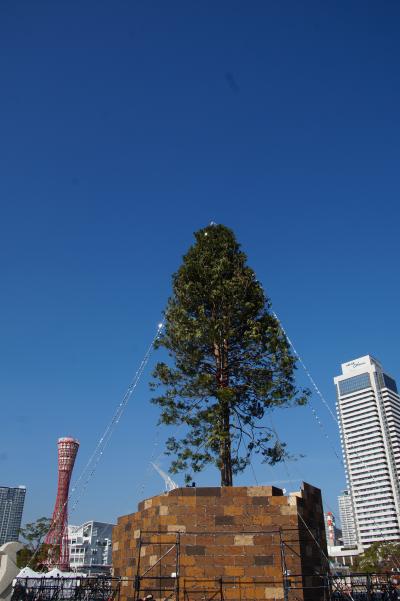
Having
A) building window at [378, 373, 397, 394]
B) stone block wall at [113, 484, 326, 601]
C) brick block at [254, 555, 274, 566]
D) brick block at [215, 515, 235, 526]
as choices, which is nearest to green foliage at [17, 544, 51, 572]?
stone block wall at [113, 484, 326, 601]

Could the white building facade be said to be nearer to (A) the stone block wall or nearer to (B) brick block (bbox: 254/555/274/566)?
(A) the stone block wall

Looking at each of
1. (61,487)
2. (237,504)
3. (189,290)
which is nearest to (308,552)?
(237,504)

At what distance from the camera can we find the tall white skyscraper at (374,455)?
175000 millimetres

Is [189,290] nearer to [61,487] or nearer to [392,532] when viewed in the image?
[61,487]

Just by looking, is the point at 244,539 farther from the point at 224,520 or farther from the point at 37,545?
the point at 37,545

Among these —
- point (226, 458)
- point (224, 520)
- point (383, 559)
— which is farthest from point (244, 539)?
point (383, 559)

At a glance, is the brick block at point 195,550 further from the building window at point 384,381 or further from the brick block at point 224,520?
the building window at point 384,381

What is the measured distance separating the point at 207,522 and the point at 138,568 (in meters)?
2.85

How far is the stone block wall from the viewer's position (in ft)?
55.4

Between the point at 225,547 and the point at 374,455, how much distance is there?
605 feet

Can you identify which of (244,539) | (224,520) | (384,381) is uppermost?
(384,381)

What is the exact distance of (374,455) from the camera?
18350 cm

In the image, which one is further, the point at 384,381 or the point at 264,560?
the point at 384,381

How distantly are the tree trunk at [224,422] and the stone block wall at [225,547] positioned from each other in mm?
1705
